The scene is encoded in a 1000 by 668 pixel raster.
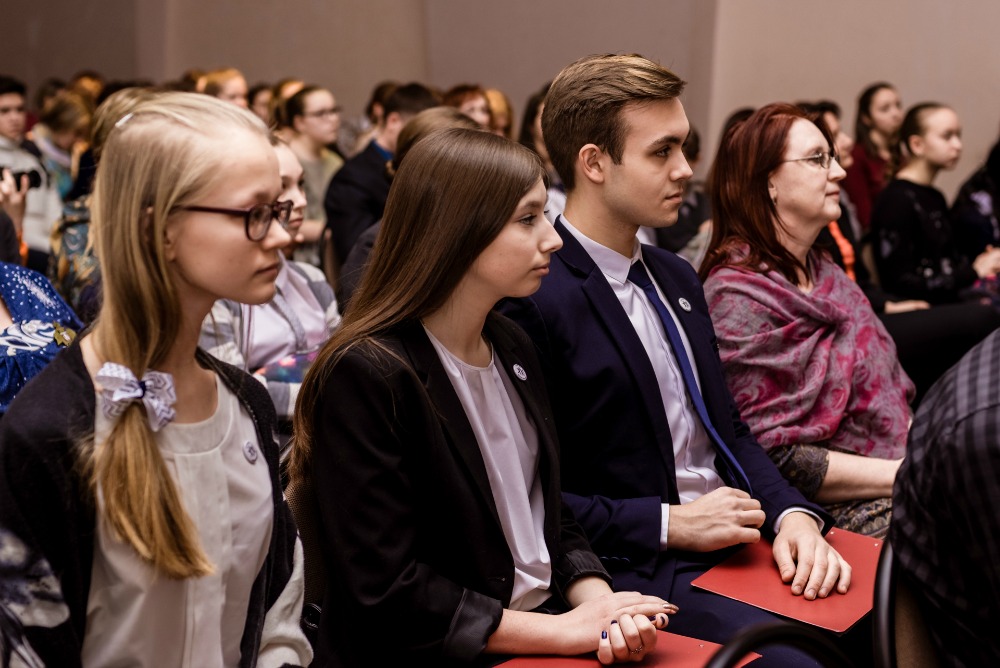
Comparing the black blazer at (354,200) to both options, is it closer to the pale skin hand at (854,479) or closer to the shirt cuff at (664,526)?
the pale skin hand at (854,479)

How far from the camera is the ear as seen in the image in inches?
88.4

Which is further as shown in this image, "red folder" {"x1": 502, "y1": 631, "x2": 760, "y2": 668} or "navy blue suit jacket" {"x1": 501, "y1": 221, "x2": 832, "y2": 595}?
"navy blue suit jacket" {"x1": 501, "y1": 221, "x2": 832, "y2": 595}

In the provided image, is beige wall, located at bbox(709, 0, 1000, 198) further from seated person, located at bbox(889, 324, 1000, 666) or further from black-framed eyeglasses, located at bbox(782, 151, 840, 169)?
seated person, located at bbox(889, 324, 1000, 666)

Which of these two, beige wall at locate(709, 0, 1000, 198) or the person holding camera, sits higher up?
beige wall at locate(709, 0, 1000, 198)

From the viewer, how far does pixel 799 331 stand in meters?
2.53

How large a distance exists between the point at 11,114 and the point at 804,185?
4.74 meters

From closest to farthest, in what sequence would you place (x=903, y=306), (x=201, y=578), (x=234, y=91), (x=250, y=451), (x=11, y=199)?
1. (x=201, y=578)
2. (x=250, y=451)
3. (x=11, y=199)
4. (x=903, y=306)
5. (x=234, y=91)

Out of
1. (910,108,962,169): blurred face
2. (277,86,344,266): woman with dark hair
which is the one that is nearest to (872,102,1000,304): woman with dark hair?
(910,108,962,169): blurred face

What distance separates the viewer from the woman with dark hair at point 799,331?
8.09ft

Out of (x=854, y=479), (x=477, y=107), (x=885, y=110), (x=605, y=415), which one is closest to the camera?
(x=605, y=415)

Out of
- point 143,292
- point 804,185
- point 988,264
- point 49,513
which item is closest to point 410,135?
point 804,185

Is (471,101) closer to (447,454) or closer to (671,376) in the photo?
(671,376)

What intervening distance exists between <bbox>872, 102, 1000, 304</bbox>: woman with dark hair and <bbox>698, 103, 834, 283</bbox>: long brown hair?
1879mm

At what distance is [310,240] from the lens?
505 centimetres
